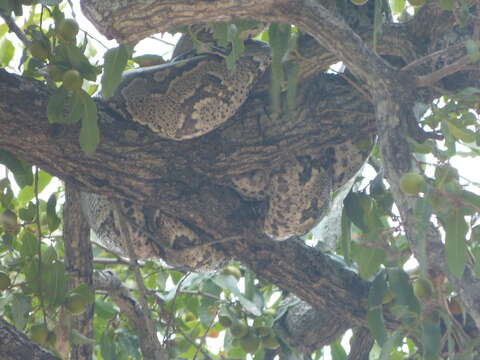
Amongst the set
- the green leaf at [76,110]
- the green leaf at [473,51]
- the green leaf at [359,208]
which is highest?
the green leaf at [473,51]

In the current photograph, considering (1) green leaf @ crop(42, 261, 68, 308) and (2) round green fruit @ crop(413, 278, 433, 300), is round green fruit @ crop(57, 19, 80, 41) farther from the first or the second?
(2) round green fruit @ crop(413, 278, 433, 300)

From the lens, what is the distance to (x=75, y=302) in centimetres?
366

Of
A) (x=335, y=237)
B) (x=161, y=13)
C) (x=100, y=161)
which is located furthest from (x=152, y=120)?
(x=335, y=237)

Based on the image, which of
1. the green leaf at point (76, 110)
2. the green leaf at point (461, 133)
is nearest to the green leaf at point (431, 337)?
the green leaf at point (461, 133)

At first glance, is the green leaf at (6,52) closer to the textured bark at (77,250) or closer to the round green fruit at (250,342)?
the textured bark at (77,250)

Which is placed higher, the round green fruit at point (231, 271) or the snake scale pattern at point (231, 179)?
the snake scale pattern at point (231, 179)

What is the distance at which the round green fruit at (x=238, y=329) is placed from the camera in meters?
4.58

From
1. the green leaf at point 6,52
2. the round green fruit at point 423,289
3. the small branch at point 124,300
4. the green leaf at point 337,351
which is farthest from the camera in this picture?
the green leaf at point 337,351

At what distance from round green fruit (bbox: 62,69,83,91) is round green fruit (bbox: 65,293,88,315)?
95cm

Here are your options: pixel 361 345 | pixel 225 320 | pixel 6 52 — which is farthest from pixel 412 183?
pixel 6 52

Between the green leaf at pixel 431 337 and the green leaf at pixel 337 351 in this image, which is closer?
the green leaf at pixel 431 337

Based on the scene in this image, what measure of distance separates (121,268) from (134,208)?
1.65 m

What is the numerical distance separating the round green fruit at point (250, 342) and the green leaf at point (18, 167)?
1.54 m

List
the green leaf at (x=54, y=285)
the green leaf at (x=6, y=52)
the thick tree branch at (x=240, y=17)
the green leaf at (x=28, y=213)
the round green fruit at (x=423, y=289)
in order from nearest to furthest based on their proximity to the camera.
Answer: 1. the thick tree branch at (x=240, y=17)
2. the round green fruit at (x=423, y=289)
3. the green leaf at (x=54, y=285)
4. the green leaf at (x=28, y=213)
5. the green leaf at (x=6, y=52)
